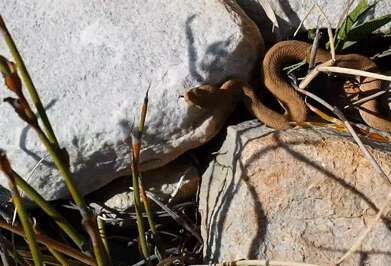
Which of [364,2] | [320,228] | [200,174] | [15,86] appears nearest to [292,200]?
[320,228]

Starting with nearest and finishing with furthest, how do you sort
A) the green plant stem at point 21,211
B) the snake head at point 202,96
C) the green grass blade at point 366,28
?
the green plant stem at point 21,211 → the snake head at point 202,96 → the green grass blade at point 366,28

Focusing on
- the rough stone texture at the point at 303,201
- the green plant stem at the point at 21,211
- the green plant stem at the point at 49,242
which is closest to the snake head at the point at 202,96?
the rough stone texture at the point at 303,201

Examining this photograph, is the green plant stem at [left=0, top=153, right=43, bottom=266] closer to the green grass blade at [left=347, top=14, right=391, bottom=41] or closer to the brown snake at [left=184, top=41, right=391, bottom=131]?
the brown snake at [left=184, top=41, right=391, bottom=131]

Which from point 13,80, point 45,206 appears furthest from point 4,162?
point 45,206

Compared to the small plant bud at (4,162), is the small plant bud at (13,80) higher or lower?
higher

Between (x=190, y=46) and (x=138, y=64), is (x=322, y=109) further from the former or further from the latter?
(x=138, y=64)

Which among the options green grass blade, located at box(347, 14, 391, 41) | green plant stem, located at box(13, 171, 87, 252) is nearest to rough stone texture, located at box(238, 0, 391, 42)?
green grass blade, located at box(347, 14, 391, 41)

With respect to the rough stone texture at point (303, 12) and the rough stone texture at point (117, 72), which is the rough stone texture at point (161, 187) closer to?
the rough stone texture at point (117, 72)
